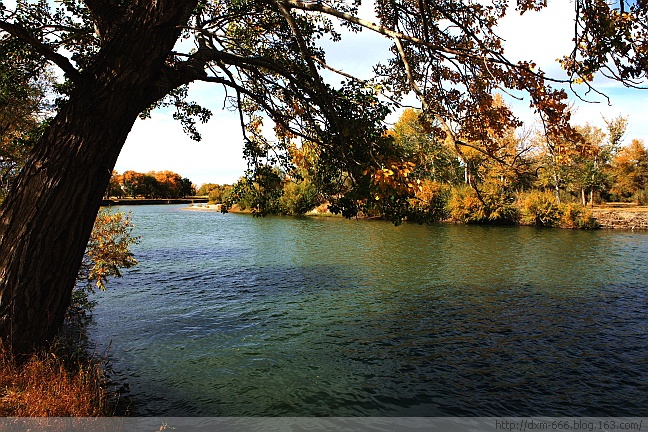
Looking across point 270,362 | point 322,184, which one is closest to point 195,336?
point 270,362

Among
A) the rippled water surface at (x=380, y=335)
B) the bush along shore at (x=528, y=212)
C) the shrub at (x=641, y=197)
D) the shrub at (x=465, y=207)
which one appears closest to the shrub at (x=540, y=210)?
the bush along shore at (x=528, y=212)

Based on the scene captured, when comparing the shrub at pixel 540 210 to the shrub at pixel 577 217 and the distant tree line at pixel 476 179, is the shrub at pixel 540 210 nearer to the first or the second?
the distant tree line at pixel 476 179

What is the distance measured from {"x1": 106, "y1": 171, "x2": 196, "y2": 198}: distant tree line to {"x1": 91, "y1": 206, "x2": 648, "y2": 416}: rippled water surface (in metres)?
85.8

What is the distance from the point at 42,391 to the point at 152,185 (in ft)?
352

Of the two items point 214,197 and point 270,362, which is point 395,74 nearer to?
point 270,362

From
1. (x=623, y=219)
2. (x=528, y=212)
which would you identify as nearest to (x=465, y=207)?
(x=528, y=212)

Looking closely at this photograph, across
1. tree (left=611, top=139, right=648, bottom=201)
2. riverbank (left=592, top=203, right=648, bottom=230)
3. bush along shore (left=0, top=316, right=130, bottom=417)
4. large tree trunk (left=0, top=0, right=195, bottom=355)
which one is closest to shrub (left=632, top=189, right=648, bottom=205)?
tree (left=611, top=139, right=648, bottom=201)

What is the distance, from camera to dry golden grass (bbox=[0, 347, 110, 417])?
3.94 m

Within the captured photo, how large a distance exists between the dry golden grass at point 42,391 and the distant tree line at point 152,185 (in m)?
93.8

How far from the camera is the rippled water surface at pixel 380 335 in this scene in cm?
646

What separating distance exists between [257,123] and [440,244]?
1689cm

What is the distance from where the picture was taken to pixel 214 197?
7312 cm

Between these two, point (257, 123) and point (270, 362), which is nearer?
point (270, 362)

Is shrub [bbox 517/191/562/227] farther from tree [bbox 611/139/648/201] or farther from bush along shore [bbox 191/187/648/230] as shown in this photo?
tree [bbox 611/139/648/201]
